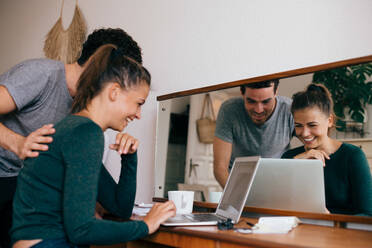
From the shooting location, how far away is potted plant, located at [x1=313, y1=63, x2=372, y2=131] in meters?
1.08

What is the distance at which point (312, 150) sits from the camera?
118 centimetres

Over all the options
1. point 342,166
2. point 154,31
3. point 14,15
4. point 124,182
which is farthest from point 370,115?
point 14,15

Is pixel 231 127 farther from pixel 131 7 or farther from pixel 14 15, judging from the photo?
pixel 14 15

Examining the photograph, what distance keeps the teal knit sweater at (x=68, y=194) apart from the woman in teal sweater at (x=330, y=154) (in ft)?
2.02

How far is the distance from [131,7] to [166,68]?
536 millimetres

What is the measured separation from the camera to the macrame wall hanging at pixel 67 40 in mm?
2434

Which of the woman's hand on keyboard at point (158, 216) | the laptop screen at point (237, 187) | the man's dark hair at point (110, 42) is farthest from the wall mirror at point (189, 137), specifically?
the woman's hand on keyboard at point (158, 216)

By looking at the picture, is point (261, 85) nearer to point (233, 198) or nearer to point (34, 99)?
point (233, 198)

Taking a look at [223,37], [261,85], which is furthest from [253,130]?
[223,37]

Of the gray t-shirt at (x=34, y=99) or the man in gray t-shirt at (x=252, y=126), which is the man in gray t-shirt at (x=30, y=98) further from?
the man in gray t-shirt at (x=252, y=126)

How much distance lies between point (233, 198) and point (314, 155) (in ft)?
1.00

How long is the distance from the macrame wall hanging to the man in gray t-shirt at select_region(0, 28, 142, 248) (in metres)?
1.01

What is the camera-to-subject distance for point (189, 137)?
1.56m

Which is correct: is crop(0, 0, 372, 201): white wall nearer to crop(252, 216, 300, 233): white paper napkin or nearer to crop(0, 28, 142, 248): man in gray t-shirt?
crop(0, 28, 142, 248): man in gray t-shirt
